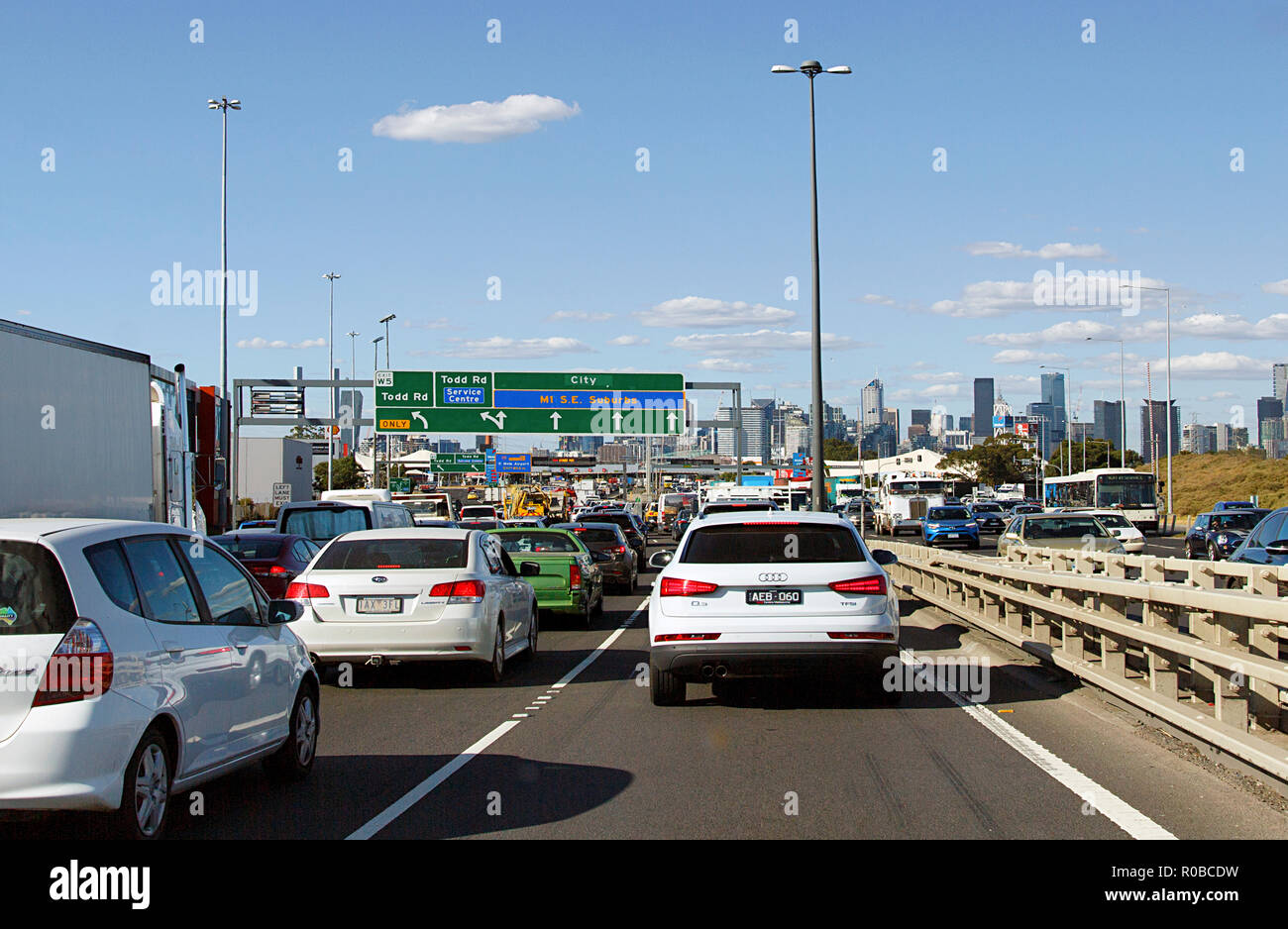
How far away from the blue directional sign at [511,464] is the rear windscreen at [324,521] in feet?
227

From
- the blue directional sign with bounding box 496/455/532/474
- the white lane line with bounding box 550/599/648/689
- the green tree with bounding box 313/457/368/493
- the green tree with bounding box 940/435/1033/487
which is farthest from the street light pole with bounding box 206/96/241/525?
the green tree with bounding box 940/435/1033/487

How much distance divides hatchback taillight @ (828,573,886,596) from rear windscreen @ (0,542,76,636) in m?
6.69

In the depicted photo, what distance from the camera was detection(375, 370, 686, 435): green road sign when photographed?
47.8 m

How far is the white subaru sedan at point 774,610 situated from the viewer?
37.3ft

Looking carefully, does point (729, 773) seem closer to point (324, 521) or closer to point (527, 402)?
point (324, 521)

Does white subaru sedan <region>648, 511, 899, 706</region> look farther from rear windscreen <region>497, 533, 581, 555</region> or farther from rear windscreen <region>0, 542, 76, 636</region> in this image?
rear windscreen <region>497, 533, 581, 555</region>

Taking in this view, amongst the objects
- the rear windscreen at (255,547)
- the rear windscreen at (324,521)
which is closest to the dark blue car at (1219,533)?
the rear windscreen at (324,521)

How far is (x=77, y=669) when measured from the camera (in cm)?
619

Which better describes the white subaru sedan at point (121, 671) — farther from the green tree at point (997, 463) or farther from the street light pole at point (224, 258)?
the green tree at point (997, 463)

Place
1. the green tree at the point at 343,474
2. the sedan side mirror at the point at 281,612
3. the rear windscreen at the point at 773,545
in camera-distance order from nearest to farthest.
Result: 1. the sedan side mirror at the point at 281,612
2. the rear windscreen at the point at 773,545
3. the green tree at the point at 343,474

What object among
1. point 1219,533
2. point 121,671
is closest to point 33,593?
point 121,671

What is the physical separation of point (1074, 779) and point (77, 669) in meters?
5.75
